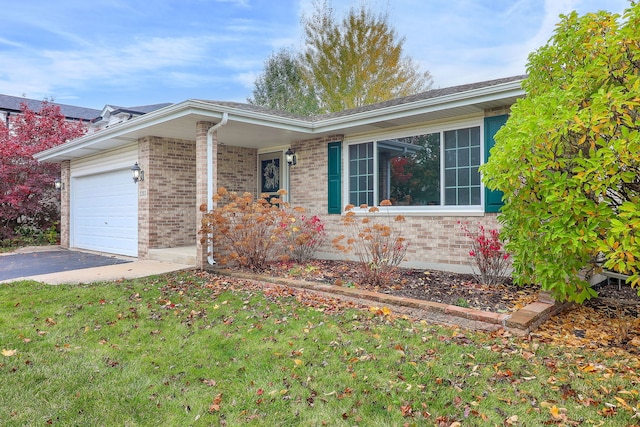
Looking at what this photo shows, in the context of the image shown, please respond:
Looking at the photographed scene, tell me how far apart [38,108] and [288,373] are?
21.3 metres

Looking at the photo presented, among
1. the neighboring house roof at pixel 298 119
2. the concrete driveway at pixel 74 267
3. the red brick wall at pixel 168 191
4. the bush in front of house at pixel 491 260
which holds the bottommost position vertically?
the concrete driveway at pixel 74 267

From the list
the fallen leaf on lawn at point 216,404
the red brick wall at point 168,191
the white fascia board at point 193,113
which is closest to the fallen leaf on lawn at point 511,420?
the fallen leaf on lawn at point 216,404

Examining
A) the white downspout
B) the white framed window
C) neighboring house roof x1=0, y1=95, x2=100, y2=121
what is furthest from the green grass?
neighboring house roof x1=0, y1=95, x2=100, y2=121

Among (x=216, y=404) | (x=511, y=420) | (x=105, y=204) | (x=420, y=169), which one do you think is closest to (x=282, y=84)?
(x=105, y=204)

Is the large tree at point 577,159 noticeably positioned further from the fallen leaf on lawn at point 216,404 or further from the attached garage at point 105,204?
the attached garage at point 105,204

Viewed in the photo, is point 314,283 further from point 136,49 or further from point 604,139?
point 136,49

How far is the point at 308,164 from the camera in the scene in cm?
920

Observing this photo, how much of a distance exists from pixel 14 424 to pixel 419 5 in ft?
51.0

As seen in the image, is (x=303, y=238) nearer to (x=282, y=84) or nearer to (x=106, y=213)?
(x=106, y=213)

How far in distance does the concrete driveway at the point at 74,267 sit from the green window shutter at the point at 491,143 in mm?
5432

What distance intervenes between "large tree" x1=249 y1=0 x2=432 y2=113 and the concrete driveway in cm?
1504

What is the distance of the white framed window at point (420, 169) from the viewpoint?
22.6ft

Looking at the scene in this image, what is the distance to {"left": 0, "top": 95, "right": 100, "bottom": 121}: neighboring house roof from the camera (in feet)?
57.3

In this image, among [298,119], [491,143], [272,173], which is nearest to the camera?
[491,143]
